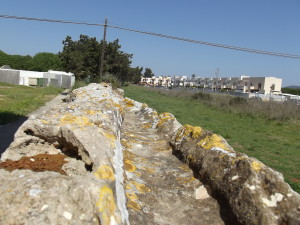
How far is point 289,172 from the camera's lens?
6.56 meters

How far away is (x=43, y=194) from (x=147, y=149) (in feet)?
9.67

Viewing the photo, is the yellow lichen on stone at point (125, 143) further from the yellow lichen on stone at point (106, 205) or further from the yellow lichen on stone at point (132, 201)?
the yellow lichen on stone at point (106, 205)

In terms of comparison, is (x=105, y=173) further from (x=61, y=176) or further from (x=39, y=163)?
(x=39, y=163)

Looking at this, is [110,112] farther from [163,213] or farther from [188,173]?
[163,213]

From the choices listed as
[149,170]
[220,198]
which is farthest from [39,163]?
[220,198]

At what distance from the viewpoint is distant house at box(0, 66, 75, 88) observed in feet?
130

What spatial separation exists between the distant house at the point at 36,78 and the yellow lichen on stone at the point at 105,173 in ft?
124

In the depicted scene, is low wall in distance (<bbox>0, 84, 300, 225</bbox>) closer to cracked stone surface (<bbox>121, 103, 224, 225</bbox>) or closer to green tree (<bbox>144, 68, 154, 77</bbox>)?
cracked stone surface (<bbox>121, 103, 224, 225</bbox>)

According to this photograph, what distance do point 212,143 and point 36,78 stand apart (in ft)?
134

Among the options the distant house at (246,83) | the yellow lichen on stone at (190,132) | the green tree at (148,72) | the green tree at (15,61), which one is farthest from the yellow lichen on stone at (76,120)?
the green tree at (148,72)

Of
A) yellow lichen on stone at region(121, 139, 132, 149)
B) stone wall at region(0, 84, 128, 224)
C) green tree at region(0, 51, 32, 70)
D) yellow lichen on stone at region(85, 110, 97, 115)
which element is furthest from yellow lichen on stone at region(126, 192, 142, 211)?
green tree at region(0, 51, 32, 70)

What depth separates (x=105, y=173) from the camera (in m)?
2.23

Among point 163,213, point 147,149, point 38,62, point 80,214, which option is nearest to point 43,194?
point 80,214

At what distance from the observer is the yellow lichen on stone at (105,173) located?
2182 millimetres
